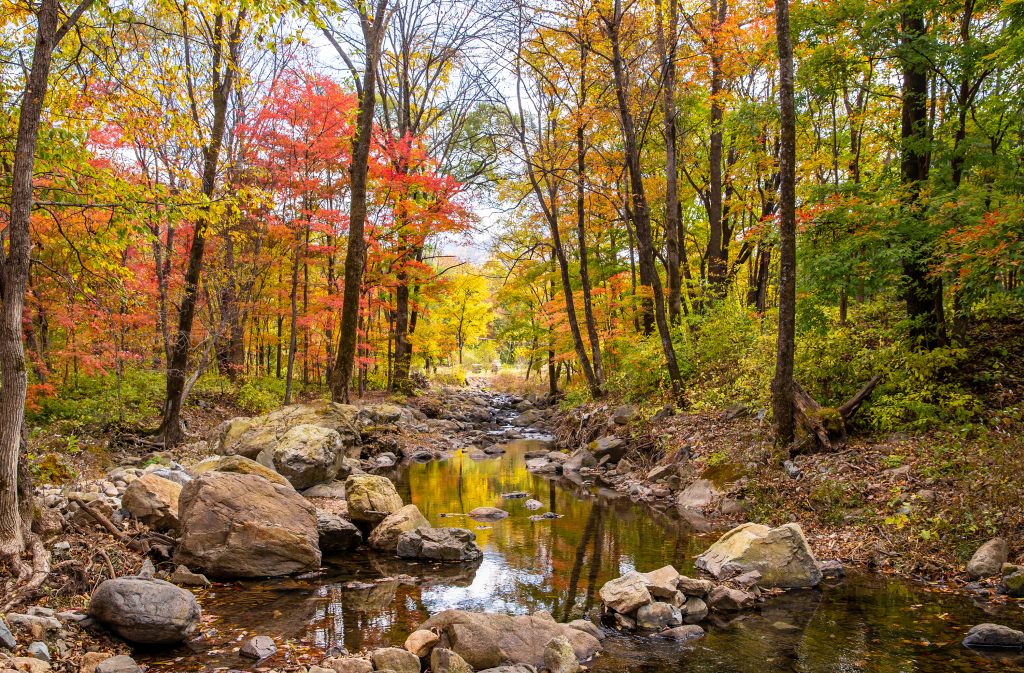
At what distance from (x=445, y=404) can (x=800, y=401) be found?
61.3 feet

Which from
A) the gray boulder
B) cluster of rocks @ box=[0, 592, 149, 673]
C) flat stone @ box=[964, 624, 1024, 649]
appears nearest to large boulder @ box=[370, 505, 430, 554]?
the gray boulder

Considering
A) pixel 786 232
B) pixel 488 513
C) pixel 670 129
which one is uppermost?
pixel 670 129

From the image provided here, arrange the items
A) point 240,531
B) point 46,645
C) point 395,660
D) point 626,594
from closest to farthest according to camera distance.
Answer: point 46,645 < point 395,660 < point 626,594 < point 240,531

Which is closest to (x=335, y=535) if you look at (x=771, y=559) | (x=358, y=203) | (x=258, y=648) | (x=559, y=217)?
(x=258, y=648)

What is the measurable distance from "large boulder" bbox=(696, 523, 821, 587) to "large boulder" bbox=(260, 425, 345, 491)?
279 inches

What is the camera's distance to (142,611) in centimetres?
455

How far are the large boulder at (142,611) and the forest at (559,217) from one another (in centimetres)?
78

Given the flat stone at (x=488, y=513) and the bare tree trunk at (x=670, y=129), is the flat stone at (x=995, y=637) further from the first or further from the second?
the bare tree trunk at (x=670, y=129)

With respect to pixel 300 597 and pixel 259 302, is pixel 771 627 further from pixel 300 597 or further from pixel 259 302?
pixel 259 302

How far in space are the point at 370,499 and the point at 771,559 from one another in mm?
5714

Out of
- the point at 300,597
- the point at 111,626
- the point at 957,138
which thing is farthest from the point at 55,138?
the point at 957,138

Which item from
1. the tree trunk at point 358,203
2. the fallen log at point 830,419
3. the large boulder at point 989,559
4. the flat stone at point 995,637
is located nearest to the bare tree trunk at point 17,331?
the flat stone at point 995,637

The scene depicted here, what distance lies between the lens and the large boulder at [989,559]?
6004 millimetres

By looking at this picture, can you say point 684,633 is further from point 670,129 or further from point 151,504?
point 670,129
